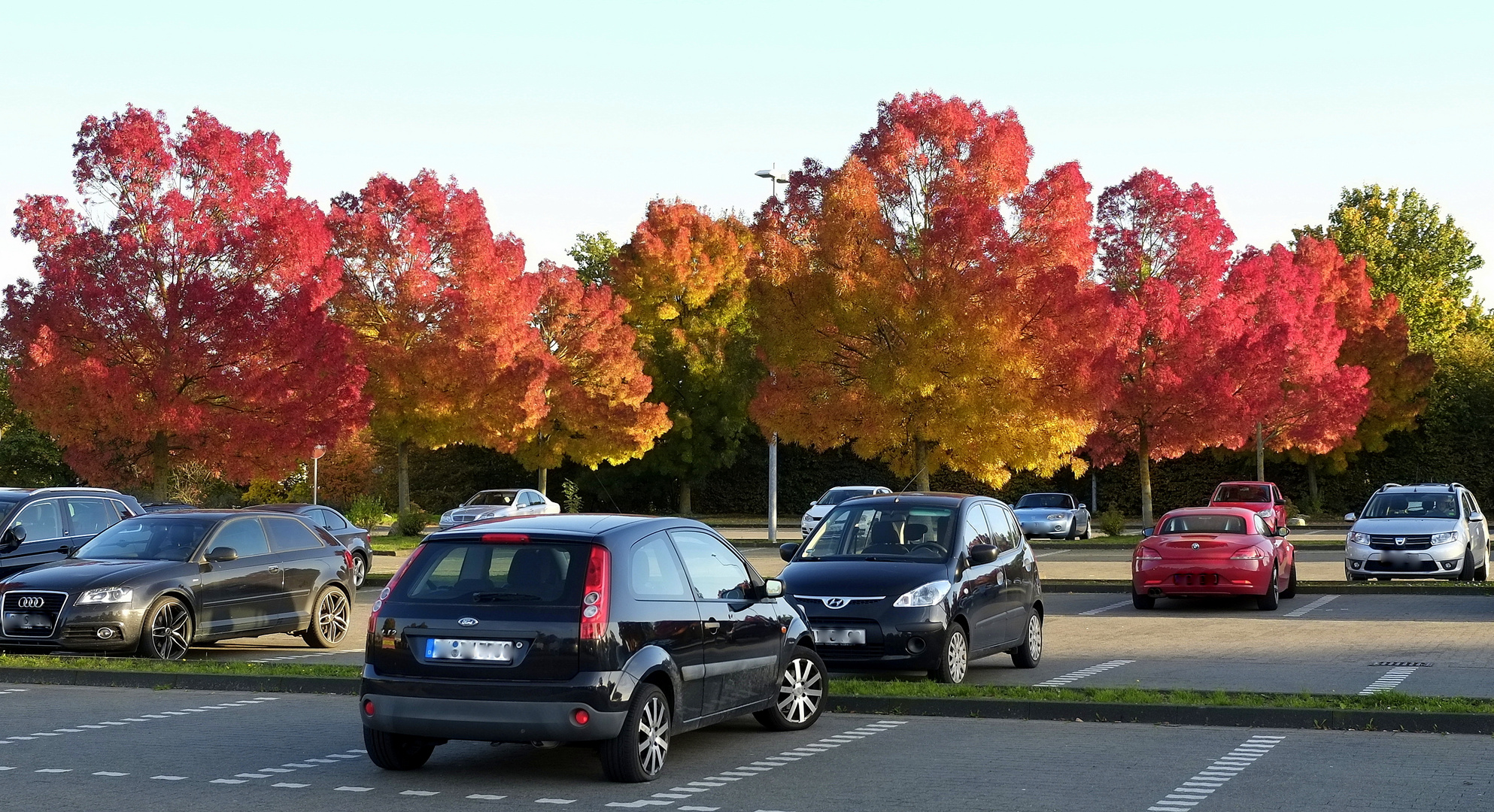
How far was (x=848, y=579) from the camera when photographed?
1366cm

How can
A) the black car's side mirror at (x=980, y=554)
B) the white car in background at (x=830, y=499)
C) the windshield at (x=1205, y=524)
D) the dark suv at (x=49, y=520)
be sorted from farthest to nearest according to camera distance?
the white car in background at (x=830, y=499), the windshield at (x=1205, y=524), the dark suv at (x=49, y=520), the black car's side mirror at (x=980, y=554)

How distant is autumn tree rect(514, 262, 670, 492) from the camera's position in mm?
51781

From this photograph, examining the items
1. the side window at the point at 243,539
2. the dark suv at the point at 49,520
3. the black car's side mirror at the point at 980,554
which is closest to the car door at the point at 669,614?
the black car's side mirror at the point at 980,554

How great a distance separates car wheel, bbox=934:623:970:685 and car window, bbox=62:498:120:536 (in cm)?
1078

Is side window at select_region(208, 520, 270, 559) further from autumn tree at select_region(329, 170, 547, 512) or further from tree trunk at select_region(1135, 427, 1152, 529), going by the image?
tree trunk at select_region(1135, 427, 1152, 529)

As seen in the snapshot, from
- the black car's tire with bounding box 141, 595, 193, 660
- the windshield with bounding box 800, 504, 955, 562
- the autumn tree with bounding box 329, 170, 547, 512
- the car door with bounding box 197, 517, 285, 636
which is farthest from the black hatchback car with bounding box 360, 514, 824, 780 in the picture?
the autumn tree with bounding box 329, 170, 547, 512

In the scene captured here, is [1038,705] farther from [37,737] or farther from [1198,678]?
[37,737]

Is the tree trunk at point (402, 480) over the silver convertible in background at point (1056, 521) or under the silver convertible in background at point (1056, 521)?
over

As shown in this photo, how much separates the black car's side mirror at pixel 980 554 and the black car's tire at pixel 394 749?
19.9 ft

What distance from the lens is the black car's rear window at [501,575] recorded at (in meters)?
8.95

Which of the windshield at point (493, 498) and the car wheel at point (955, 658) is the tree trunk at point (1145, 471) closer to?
the windshield at point (493, 498)

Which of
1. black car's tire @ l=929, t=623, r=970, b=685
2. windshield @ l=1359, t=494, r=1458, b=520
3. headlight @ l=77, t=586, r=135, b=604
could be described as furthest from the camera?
windshield @ l=1359, t=494, r=1458, b=520

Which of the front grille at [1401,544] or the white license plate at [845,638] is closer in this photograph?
the white license plate at [845,638]

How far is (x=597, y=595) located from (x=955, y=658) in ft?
18.1
